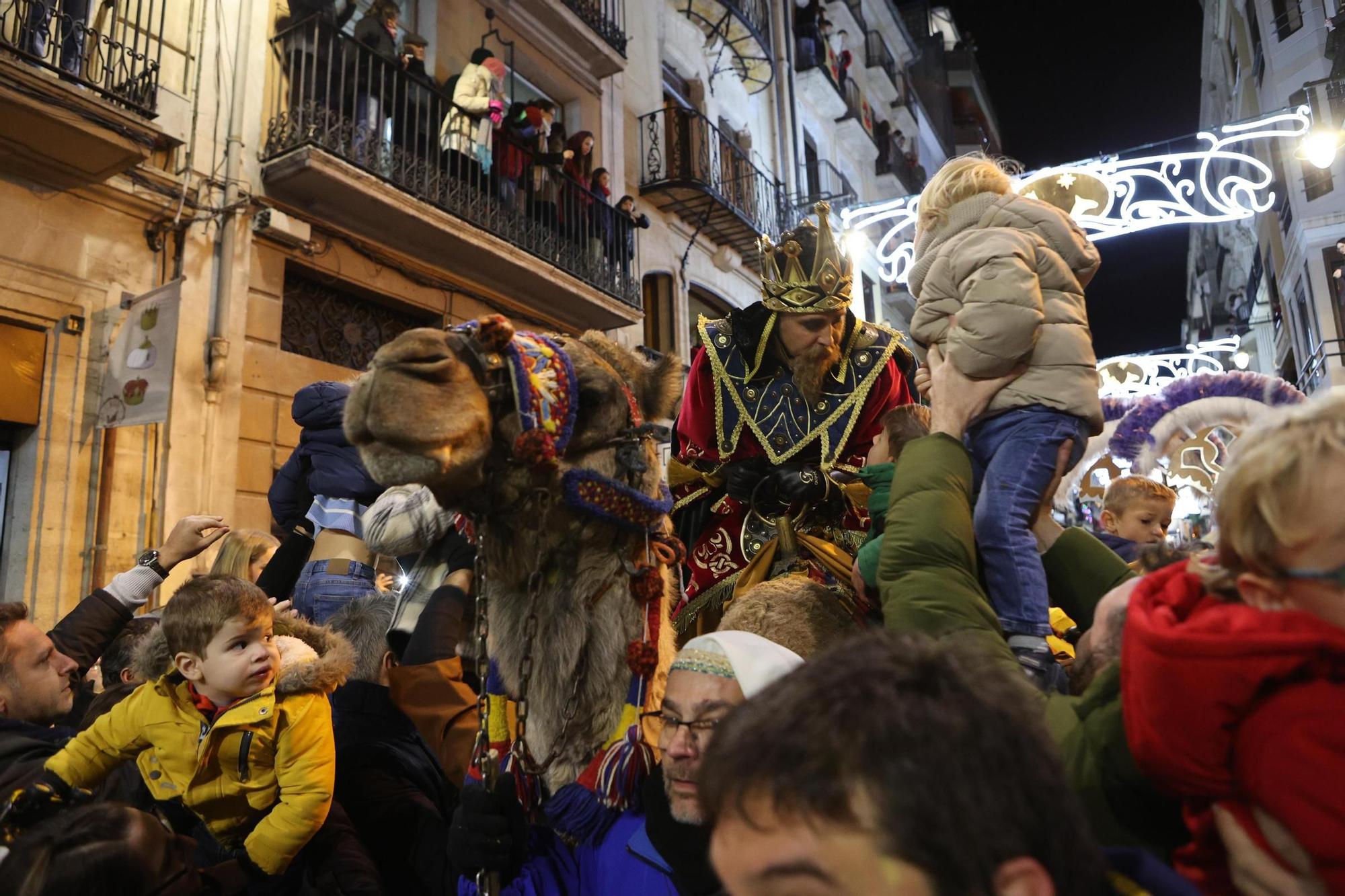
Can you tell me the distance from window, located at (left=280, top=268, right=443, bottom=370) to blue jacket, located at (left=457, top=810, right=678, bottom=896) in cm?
879

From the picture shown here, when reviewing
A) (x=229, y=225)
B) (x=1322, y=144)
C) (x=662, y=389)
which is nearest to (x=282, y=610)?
(x=662, y=389)

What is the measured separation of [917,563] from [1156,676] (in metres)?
0.80

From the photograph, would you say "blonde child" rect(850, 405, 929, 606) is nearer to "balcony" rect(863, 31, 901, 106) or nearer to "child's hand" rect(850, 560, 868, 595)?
"child's hand" rect(850, 560, 868, 595)

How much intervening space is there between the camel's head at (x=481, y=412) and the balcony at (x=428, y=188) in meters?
7.97

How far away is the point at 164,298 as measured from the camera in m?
8.34

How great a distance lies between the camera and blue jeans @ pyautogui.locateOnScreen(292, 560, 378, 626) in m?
4.54

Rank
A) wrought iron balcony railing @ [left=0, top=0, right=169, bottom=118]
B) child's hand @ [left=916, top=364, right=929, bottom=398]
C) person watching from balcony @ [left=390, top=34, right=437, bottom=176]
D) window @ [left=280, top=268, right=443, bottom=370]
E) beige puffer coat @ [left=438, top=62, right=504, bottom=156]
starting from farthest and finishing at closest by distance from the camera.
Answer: beige puffer coat @ [left=438, top=62, right=504, bottom=156]
person watching from balcony @ [left=390, top=34, right=437, bottom=176]
window @ [left=280, top=268, right=443, bottom=370]
wrought iron balcony railing @ [left=0, top=0, right=169, bottom=118]
child's hand @ [left=916, top=364, right=929, bottom=398]

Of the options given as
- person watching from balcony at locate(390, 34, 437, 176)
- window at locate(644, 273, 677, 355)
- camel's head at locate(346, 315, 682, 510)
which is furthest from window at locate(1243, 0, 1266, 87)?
camel's head at locate(346, 315, 682, 510)

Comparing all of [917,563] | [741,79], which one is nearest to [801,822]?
[917,563]

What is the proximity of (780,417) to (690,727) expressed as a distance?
186 cm

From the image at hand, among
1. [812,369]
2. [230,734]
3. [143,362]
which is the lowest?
[230,734]

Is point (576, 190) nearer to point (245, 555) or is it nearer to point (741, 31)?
point (741, 31)

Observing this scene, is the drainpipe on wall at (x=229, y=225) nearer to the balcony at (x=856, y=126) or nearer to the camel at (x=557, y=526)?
the camel at (x=557, y=526)

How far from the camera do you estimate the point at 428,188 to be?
11.0 metres
